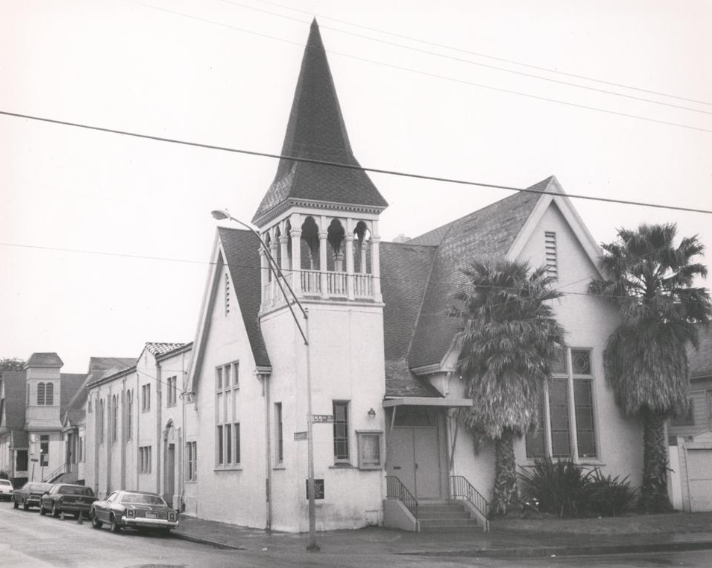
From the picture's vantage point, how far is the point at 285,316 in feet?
95.4

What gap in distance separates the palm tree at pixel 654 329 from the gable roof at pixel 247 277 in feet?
39.3

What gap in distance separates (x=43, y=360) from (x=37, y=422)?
5394 millimetres

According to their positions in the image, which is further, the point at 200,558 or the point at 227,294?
the point at 227,294

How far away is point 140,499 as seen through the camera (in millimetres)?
28281

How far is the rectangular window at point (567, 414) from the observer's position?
30775 mm

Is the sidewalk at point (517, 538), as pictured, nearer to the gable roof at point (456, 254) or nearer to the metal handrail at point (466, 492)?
the metal handrail at point (466, 492)

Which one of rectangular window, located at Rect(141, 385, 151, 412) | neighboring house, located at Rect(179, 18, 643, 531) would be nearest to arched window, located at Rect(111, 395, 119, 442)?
rectangular window, located at Rect(141, 385, 151, 412)

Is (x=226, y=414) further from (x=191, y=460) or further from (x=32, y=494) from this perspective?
(x=32, y=494)

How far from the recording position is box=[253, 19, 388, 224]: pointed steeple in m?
29.3

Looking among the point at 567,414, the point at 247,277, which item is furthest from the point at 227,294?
the point at 567,414

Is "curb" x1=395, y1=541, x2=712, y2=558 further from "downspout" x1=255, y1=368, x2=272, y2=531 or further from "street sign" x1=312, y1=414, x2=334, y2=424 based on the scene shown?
"downspout" x1=255, y1=368, x2=272, y2=531

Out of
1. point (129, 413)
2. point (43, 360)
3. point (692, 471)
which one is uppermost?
point (43, 360)

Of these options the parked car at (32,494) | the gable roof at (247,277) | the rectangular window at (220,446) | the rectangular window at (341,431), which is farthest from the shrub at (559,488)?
the parked car at (32,494)

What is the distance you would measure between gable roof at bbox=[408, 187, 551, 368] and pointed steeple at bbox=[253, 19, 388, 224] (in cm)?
463
